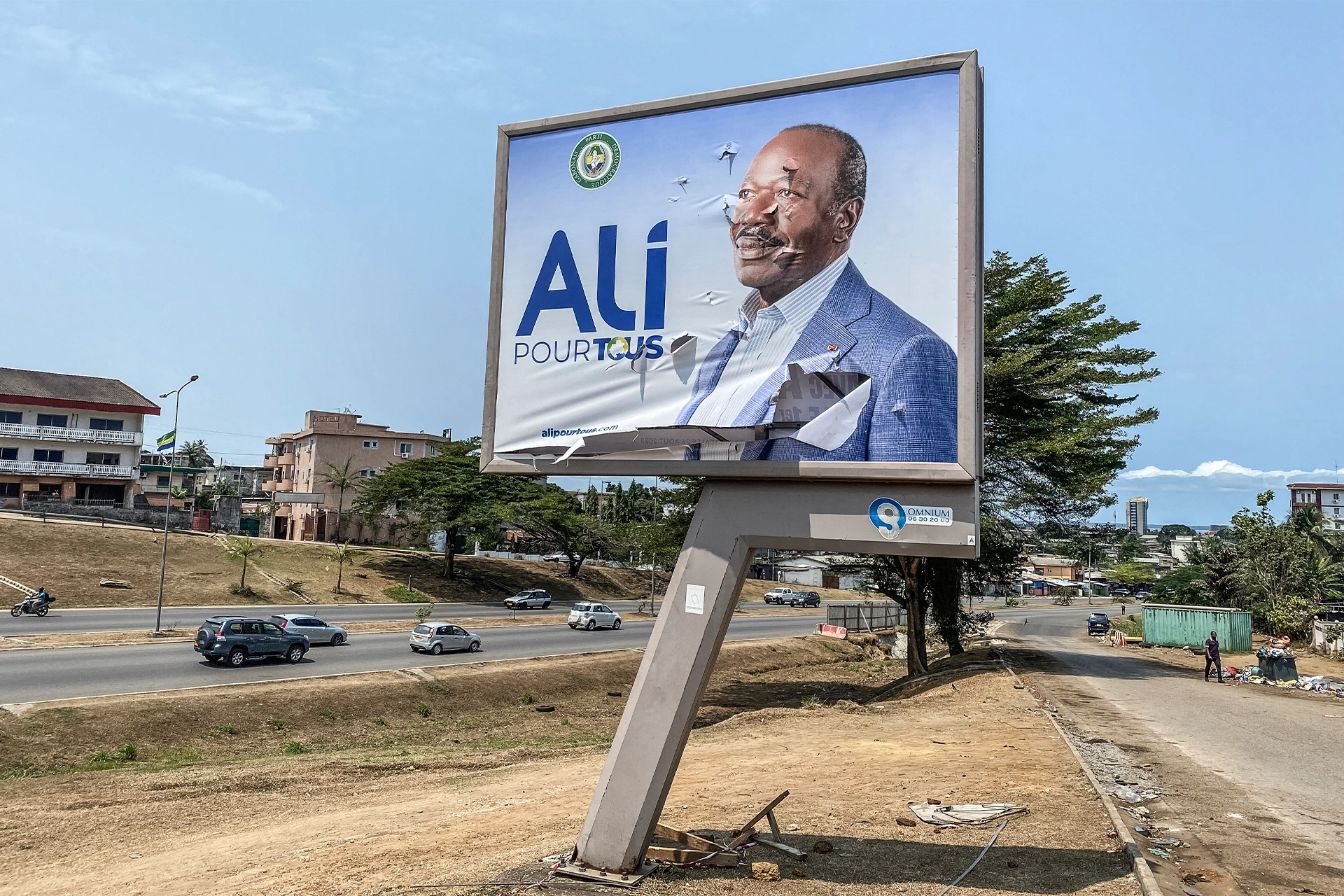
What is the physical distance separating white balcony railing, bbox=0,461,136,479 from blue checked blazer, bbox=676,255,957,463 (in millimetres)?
73880

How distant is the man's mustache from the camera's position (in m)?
8.37

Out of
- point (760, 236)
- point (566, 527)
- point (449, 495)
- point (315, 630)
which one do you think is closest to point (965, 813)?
point (760, 236)

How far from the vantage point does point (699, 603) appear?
837 cm

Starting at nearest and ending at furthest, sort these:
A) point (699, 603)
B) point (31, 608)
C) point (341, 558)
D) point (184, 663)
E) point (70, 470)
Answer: point (699, 603) < point (184, 663) < point (31, 608) < point (341, 558) < point (70, 470)

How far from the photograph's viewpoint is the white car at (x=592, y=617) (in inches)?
1730

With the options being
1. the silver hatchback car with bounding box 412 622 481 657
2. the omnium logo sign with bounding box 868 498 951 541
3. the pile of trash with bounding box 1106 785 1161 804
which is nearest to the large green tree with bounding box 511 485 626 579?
the silver hatchback car with bounding box 412 622 481 657

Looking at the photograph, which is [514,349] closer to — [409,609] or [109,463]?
[409,609]

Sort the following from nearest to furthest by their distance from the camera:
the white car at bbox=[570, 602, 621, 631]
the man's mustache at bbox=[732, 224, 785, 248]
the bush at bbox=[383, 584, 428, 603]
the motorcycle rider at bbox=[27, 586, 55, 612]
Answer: the man's mustache at bbox=[732, 224, 785, 248]
the motorcycle rider at bbox=[27, 586, 55, 612]
the white car at bbox=[570, 602, 621, 631]
the bush at bbox=[383, 584, 428, 603]

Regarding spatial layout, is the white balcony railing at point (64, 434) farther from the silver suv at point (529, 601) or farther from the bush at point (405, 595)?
the silver suv at point (529, 601)

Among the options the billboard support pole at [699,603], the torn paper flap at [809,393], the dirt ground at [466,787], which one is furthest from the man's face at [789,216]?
the dirt ground at [466,787]

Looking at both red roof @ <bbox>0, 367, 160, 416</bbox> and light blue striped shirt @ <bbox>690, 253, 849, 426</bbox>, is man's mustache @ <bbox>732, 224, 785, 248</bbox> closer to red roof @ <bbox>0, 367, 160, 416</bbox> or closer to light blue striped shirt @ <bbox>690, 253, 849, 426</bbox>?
light blue striped shirt @ <bbox>690, 253, 849, 426</bbox>

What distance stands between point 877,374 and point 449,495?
5587cm

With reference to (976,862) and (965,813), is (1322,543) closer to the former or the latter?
(965,813)

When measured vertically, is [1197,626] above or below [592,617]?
above
